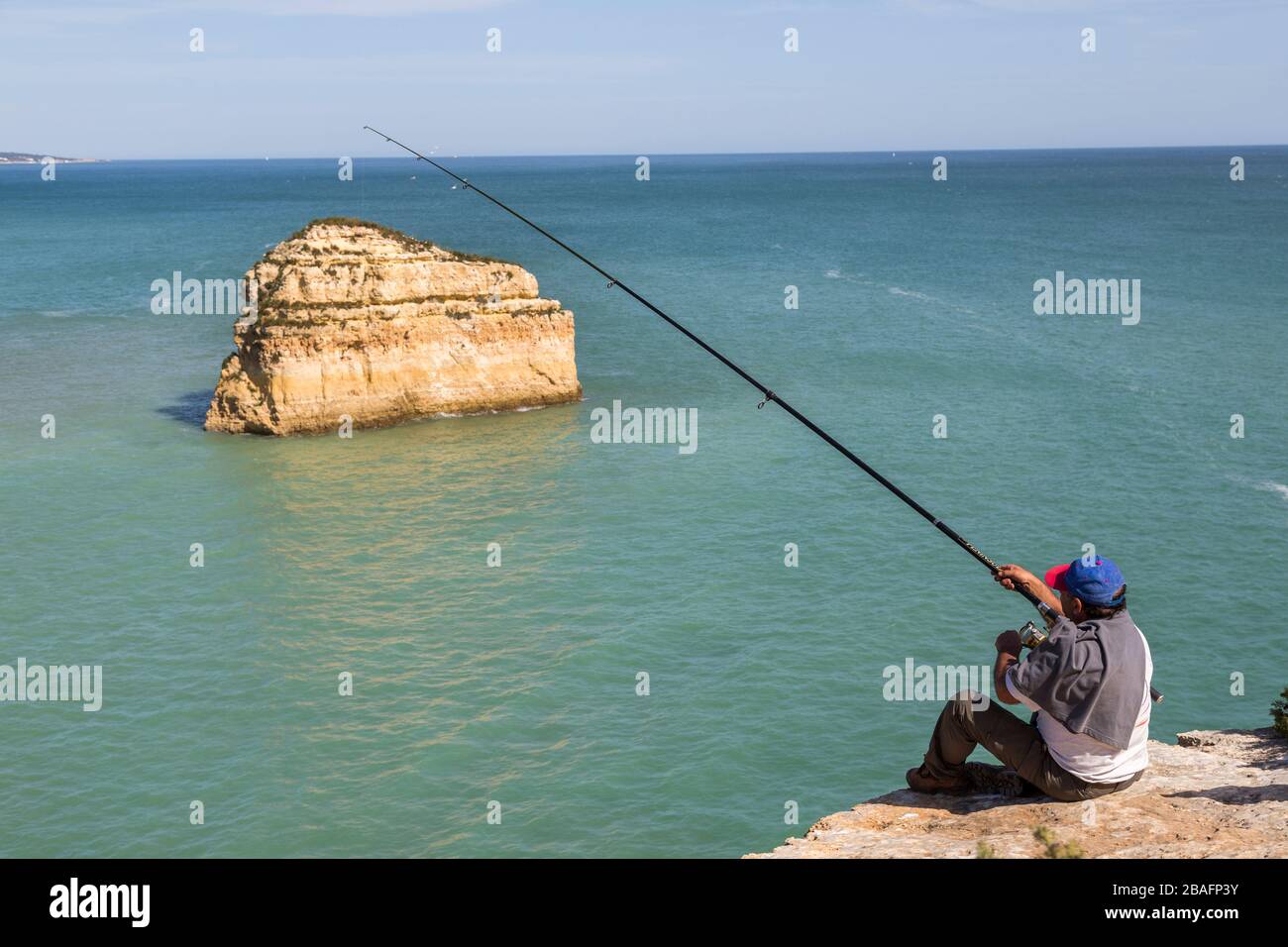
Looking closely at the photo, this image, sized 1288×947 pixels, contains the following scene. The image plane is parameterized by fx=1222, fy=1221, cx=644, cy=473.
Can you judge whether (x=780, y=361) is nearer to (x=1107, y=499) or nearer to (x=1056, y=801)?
(x=1107, y=499)

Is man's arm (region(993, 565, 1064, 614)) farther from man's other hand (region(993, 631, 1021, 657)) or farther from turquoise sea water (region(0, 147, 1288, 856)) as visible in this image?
turquoise sea water (region(0, 147, 1288, 856))

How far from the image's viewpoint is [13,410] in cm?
4412

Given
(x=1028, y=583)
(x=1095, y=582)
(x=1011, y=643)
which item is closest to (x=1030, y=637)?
(x=1011, y=643)

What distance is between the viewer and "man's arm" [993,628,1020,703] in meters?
9.20

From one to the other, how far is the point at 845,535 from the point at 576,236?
9295 centimetres

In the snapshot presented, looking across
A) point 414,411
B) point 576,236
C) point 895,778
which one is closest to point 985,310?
point 414,411

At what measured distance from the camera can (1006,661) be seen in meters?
9.30

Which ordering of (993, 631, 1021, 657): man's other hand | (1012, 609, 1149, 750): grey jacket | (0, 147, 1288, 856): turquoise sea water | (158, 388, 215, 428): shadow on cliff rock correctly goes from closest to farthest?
(1012, 609, 1149, 750): grey jacket → (993, 631, 1021, 657): man's other hand → (0, 147, 1288, 856): turquoise sea water → (158, 388, 215, 428): shadow on cliff rock

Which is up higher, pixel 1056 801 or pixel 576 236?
pixel 576 236

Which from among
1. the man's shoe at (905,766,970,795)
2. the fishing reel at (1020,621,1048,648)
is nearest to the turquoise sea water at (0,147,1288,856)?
the man's shoe at (905,766,970,795)

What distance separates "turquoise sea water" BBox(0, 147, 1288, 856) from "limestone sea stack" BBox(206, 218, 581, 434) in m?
1.19

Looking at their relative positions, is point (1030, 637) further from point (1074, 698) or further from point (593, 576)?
point (593, 576)
